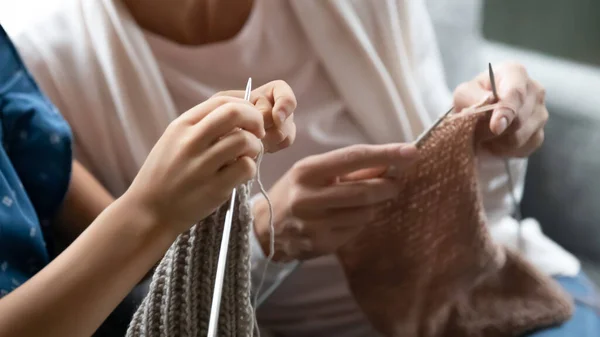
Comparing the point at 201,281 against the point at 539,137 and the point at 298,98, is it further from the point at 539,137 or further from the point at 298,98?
the point at 539,137

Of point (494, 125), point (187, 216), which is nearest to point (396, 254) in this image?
point (494, 125)

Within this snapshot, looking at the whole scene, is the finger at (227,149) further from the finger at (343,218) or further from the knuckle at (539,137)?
the knuckle at (539,137)

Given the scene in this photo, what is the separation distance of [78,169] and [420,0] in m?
0.45

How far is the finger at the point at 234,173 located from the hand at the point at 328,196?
18cm

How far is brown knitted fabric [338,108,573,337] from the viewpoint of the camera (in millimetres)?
624

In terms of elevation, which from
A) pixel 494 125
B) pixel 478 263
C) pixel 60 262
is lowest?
pixel 478 263

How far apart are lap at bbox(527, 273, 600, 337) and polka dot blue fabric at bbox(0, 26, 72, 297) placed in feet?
1.73

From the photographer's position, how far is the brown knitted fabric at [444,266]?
624 millimetres

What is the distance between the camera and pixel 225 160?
411 millimetres

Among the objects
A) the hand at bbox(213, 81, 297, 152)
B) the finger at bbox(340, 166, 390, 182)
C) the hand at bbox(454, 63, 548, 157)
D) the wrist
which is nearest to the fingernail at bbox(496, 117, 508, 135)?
the hand at bbox(454, 63, 548, 157)

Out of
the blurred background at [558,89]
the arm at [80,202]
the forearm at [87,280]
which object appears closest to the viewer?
the forearm at [87,280]

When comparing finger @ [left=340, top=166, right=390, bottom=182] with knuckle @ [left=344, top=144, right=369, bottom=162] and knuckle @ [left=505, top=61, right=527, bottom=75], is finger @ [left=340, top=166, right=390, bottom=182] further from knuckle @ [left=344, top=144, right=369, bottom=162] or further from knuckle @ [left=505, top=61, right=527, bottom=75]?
knuckle @ [left=505, top=61, right=527, bottom=75]

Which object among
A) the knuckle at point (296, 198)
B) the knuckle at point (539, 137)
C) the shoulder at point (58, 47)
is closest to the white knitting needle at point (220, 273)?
the knuckle at point (296, 198)

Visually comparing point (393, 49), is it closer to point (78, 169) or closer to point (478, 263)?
point (478, 263)
